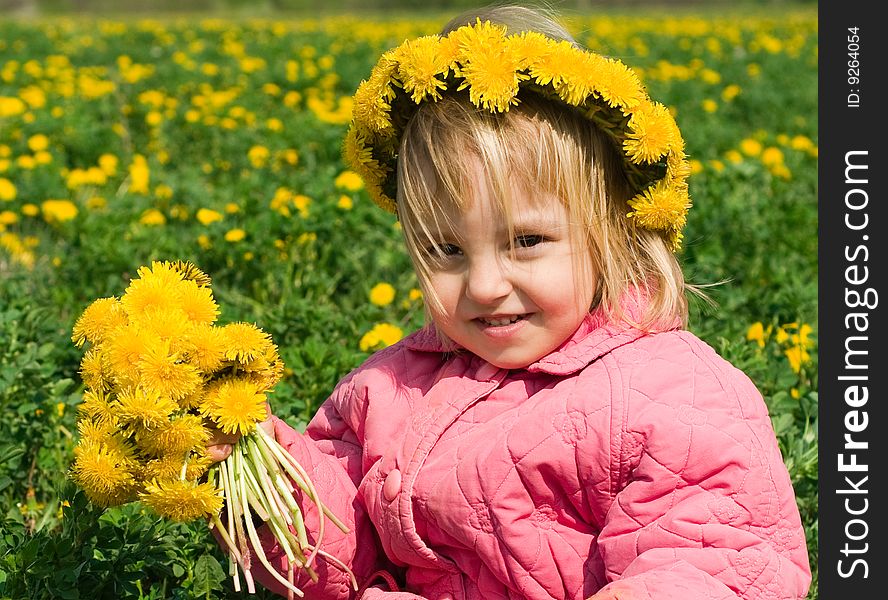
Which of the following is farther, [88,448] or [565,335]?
[565,335]

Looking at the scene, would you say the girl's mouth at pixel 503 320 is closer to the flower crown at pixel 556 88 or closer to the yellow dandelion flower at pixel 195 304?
the flower crown at pixel 556 88

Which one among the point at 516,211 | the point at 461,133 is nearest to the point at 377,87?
the point at 461,133

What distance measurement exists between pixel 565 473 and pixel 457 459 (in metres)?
0.24

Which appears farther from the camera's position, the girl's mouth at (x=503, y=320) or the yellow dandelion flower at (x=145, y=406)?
the girl's mouth at (x=503, y=320)

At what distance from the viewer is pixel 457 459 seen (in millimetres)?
2197

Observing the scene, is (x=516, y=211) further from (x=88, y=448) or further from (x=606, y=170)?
(x=88, y=448)

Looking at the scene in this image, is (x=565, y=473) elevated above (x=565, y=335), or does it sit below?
below

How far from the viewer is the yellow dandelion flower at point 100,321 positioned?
6.69 feet

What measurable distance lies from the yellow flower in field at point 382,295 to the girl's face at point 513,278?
1885 millimetres

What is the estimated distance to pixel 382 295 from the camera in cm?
414

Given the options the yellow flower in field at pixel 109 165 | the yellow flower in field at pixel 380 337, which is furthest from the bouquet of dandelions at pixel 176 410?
the yellow flower in field at pixel 109 165

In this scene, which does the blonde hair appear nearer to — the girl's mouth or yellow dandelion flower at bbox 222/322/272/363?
the girl's mouth

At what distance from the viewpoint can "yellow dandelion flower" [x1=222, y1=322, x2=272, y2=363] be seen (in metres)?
2.01

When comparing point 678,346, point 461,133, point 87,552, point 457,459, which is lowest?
point 87,552
